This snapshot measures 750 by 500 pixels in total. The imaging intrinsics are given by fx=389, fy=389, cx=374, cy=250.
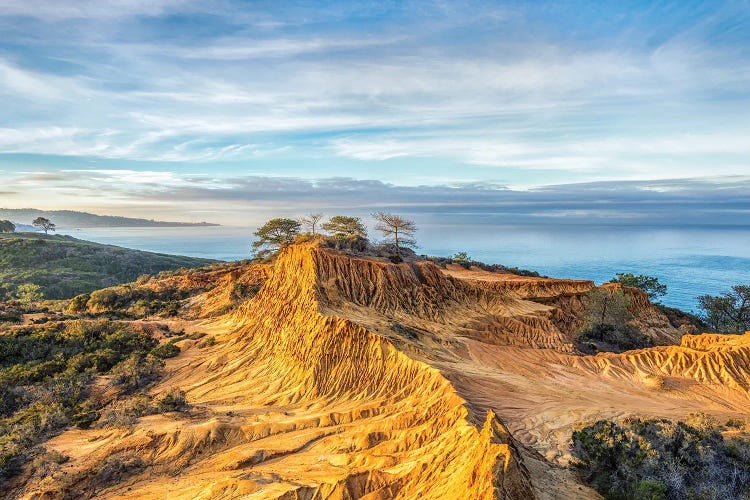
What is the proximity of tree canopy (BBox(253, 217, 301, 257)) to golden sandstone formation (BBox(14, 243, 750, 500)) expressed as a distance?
23102 mm

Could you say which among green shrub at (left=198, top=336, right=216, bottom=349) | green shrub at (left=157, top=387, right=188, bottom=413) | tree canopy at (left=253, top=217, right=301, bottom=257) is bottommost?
green shrub at (left=198, top=336, right=216, bottom=349)

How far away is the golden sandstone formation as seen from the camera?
10.4 meters

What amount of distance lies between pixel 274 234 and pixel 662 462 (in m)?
51.7

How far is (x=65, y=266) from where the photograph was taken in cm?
7269

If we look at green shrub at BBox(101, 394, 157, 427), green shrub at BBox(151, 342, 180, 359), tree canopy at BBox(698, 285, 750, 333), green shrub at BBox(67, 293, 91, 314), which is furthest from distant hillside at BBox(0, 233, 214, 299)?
tree canopy at BBox(698, 285, 750, 333)

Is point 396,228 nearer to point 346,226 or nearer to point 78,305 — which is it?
point 346,226

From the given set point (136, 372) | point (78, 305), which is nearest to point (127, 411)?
point (136, 372)

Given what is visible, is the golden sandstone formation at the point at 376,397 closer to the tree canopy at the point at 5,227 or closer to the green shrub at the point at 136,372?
the green shrub at the point at 136,372

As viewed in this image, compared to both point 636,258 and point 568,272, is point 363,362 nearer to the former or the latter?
point 568,272

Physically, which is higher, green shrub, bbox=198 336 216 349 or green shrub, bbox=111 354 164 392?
green shrub, bbox=198 336 216 349

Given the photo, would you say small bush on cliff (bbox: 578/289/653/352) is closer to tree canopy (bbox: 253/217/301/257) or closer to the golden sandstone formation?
the golden sandstone formation

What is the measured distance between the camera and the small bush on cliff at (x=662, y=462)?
984cm

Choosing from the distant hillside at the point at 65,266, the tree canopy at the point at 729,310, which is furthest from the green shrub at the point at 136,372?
the tree canopy at the point at 729,310

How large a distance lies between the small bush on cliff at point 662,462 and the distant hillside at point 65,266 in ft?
236
